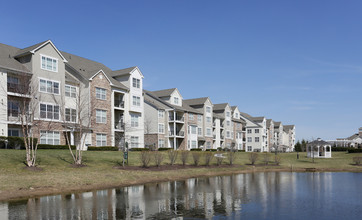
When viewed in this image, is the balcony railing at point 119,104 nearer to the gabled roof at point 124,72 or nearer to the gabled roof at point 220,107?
the gabled roof at point 124,72

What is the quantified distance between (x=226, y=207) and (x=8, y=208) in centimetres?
1090

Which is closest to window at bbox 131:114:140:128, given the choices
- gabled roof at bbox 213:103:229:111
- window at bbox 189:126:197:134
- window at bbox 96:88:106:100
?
window at bbox 96:88:106:100

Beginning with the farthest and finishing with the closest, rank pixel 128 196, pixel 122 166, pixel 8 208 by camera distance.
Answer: pixel 122 166, pixel 128 196, pixel 8 208

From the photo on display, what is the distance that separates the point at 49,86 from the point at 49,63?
2876 millimetres

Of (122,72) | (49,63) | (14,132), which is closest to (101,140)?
(14,132)

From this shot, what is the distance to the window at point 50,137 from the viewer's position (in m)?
39.3

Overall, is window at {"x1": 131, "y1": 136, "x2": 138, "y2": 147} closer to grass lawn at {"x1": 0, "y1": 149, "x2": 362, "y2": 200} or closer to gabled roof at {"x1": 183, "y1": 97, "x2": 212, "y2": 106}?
grass lawn at {"x1": 0, "y1": 149, "x2": 362, "y2": 200}

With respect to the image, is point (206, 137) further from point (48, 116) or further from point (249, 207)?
point (249, 207)

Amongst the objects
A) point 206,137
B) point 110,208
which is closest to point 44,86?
point 110,208

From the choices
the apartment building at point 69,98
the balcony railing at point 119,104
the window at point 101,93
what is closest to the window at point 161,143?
the apartment building at point 69,98

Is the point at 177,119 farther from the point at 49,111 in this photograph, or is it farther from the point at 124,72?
the point at 49,111

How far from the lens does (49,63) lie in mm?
40844

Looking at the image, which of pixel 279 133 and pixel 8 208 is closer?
pixel 8 208

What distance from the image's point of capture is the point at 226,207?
1703 centimetres
